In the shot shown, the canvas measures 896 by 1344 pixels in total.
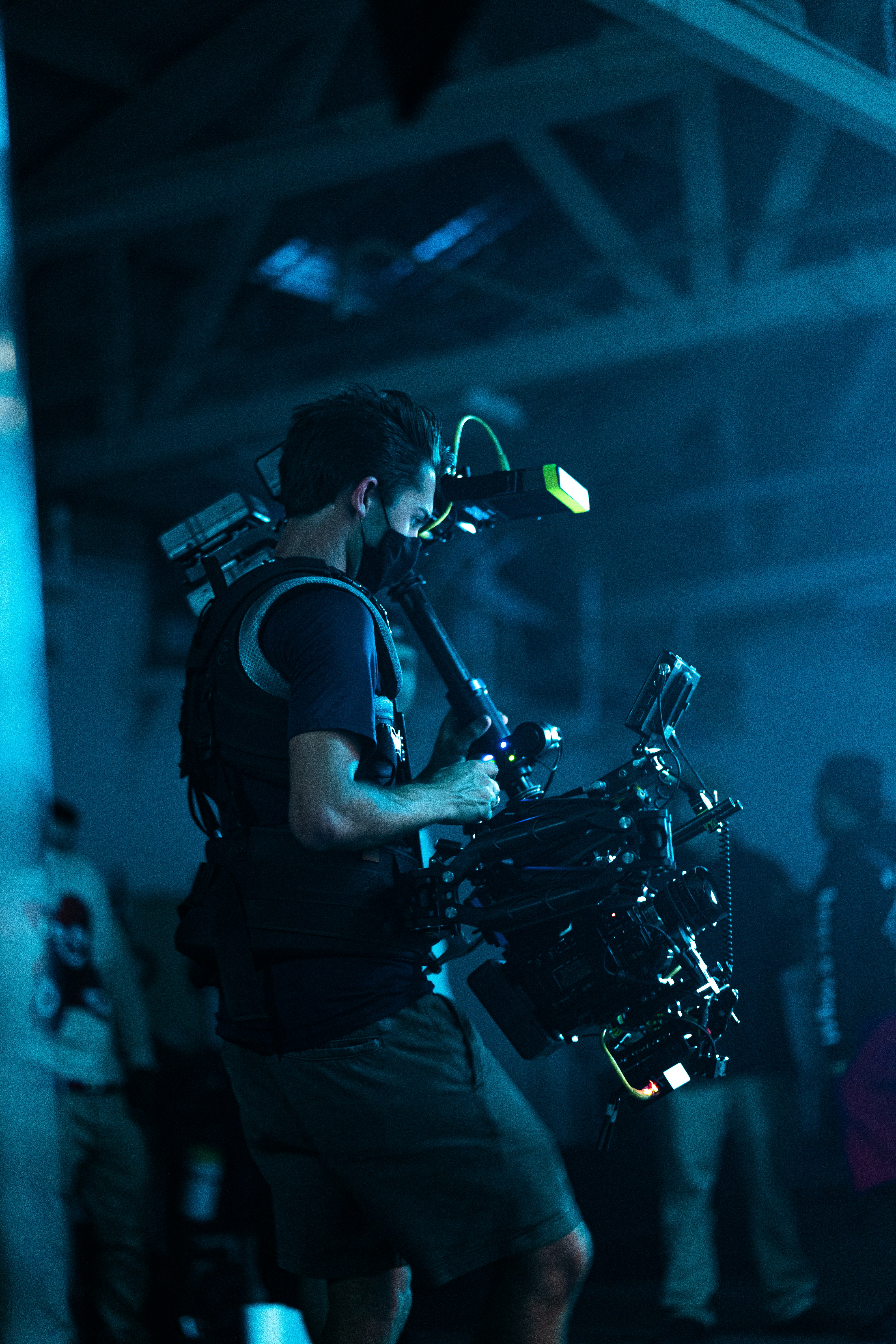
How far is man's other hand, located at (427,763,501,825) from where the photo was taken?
6.14ft

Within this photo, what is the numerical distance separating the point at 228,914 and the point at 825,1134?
278 inches

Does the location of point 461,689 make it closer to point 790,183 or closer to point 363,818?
point 363,818

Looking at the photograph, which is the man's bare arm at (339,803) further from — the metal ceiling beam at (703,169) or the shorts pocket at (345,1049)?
the metal ceiling beam at (703,169)

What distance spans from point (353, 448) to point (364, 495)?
0.25 ft

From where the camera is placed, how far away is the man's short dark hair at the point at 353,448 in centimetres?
201

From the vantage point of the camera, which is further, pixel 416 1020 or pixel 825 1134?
pixel 825 1134

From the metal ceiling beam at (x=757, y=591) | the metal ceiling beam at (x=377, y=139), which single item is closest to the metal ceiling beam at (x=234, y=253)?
the metal ceiling beam at (x=377, y=139)

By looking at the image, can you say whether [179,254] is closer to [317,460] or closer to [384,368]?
[384,368]

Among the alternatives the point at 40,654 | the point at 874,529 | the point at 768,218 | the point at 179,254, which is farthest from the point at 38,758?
the point at 874,529

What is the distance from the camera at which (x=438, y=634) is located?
2420 mm

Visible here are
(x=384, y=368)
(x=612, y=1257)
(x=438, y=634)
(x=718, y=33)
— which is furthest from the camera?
(x=384, y=368)

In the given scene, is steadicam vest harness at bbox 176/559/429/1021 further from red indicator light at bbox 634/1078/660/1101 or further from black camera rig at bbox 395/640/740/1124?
red indicator light at bbox 634/1078/660/1101

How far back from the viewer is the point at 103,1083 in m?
4.13

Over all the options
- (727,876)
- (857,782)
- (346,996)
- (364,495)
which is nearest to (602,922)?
(727,876)
